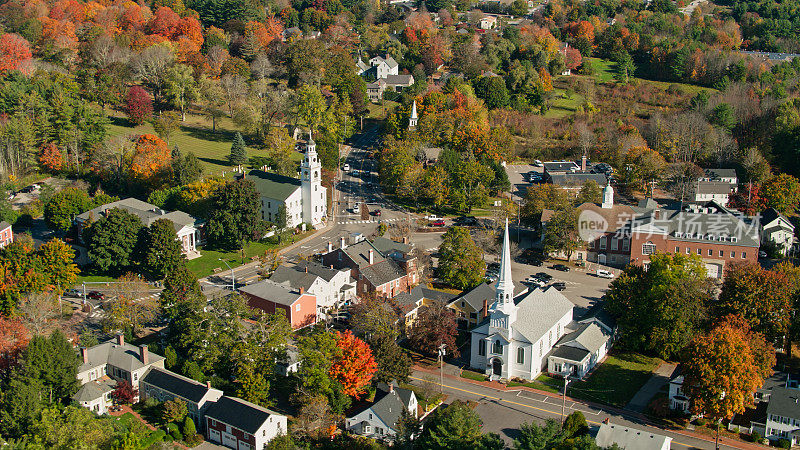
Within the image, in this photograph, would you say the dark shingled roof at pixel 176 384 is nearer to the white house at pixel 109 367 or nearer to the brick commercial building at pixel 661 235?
the white house at pixel 109 367

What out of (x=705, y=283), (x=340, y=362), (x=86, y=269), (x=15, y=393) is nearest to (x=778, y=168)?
(x=705, y=283)

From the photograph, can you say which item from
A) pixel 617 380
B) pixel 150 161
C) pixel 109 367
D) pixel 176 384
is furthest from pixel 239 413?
pixel 150 161

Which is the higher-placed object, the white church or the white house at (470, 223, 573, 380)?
the white church

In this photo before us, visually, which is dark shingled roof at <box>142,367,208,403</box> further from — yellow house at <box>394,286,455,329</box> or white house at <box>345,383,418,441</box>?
yellow house at <box>394,286,455,329</box>

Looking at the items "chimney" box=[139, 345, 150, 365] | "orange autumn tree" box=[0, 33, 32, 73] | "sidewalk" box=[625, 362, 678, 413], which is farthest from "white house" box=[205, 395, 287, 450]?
"orange autumn tree" box=[0, 33, 32, 73]

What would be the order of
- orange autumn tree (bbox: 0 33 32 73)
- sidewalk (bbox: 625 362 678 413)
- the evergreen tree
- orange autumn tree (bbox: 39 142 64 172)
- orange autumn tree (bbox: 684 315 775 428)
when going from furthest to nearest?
1. orange autumn tree (bbox: 0 33 32 73)
2. the evergreen tree
3. orange autumn tree (bbox: 39 142 64 172)
4. sidewalk (bbox: 625 362 678 413)
5. orange autumn tree (bbox: 684 315 775 428)

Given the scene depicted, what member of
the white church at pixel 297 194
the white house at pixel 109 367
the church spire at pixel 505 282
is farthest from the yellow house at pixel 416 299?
the white church at pixel 297 194
